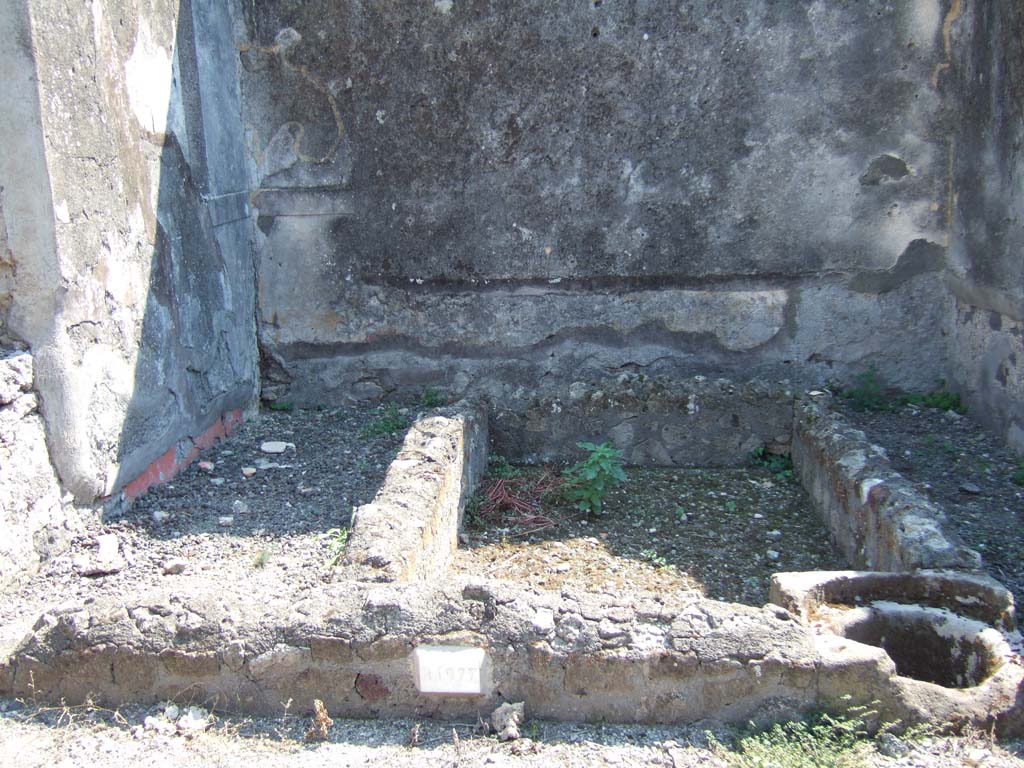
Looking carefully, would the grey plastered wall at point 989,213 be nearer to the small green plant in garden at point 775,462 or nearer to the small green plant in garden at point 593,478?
the small green plant in garden at point 775,462

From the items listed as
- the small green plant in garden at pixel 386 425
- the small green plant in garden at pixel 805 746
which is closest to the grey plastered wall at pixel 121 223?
the small green plant in garden at pixel 386 425

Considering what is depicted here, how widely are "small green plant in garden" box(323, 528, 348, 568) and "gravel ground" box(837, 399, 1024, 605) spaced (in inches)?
84.9

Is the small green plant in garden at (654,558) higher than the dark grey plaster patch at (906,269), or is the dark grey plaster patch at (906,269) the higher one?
the dark grey plaster patch at (906,269)

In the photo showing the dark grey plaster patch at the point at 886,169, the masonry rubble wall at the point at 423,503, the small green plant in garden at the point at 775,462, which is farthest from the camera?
the dark grey plaster patch at the point at 886,169

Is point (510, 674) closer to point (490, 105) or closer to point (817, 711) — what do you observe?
point (817, 711)

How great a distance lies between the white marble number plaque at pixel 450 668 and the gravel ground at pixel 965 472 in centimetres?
178

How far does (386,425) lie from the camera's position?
434cm

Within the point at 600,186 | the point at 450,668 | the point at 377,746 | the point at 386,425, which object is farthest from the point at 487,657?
the point at 600,186

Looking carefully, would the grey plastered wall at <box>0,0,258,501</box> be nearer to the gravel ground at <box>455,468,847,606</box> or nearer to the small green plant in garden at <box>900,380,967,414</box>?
the gravel ground at <box>455,468,847,606</box>

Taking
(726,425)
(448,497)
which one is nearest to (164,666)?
(448,497)

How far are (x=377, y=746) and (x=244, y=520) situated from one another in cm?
157

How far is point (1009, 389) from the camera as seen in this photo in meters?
3.79

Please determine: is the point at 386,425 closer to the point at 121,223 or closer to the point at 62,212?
the point at 121,223

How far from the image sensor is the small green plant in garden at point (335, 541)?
2.99m
